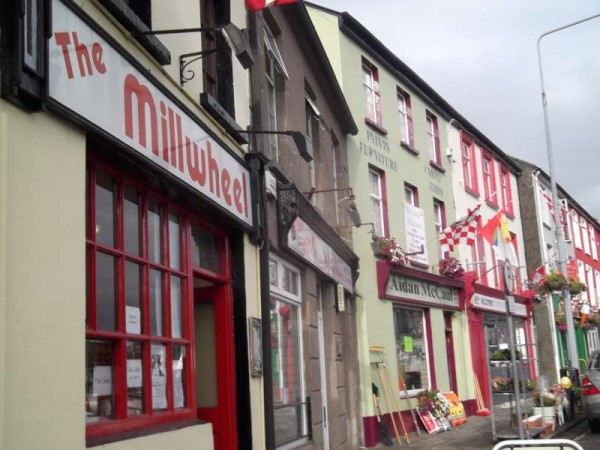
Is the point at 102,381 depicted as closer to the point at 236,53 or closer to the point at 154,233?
the point at 154,233

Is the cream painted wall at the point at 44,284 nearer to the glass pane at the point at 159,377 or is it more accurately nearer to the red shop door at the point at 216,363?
the glass pane at the point at 159,377

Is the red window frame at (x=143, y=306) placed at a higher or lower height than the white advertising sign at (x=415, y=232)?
lower

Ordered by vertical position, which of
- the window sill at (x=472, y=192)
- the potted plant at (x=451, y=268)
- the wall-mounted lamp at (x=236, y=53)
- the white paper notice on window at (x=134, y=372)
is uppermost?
the window sill at (x=472, y=192)

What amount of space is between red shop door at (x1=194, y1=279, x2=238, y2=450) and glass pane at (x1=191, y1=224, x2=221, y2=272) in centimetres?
28

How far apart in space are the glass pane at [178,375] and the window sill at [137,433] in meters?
0.18

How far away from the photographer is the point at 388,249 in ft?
50.9

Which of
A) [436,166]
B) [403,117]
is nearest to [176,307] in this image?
[403,117]

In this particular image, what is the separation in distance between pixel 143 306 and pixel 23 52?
2.35 metres

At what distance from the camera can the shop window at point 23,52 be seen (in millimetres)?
3916

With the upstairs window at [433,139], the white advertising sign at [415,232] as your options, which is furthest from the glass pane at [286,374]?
the upstairs window at [433,139]

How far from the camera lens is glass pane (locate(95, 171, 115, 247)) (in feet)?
17.1

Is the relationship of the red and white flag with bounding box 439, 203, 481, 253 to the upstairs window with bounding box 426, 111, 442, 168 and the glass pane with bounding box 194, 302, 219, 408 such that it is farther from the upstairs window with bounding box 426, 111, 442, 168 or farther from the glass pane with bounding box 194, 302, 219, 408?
the glass pane with bounding box 194, 302, 219, 408

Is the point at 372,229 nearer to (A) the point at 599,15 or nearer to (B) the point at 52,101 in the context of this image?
(A) the point at 599,15

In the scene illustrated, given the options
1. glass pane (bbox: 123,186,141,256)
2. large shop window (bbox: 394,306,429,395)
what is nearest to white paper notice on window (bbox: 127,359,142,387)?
glass pane (bbox: 123,186,141,256)
